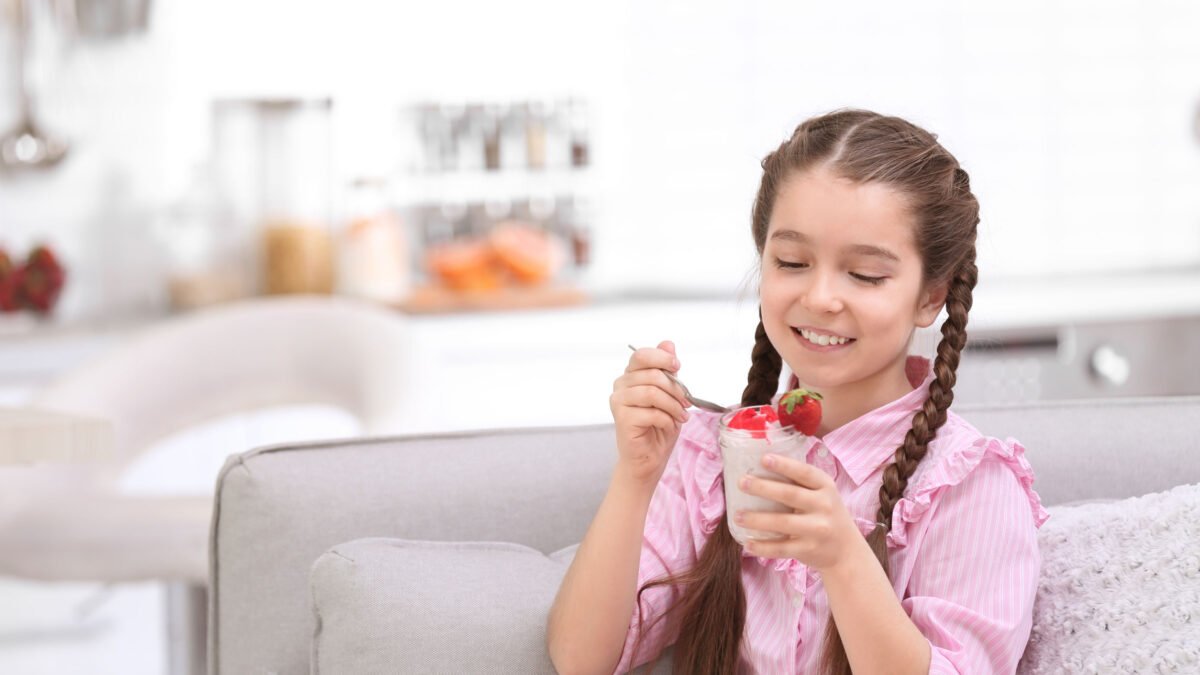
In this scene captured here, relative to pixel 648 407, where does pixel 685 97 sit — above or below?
above

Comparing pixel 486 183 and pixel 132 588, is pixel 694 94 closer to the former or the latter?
pixel 486 183

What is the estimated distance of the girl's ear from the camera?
4.31ft

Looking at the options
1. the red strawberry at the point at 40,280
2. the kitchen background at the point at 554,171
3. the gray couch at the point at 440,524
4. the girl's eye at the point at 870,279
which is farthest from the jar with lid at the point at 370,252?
the girl's eye at the point at 870,279

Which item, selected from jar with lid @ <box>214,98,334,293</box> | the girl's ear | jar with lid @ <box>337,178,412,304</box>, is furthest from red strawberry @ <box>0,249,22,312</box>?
the girl's ear

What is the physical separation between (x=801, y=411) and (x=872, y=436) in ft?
0.73

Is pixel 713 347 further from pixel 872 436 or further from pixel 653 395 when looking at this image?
pixel 653 395

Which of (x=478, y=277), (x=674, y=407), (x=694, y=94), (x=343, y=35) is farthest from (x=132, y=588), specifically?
(x=674, y=407)

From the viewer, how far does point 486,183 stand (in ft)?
12.5

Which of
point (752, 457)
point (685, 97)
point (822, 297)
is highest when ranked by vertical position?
point (685, 97)

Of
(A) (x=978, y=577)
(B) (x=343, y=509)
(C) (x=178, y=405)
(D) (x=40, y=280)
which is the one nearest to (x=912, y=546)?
(A) (x=978, y=577)

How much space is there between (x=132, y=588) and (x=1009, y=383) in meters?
2.17

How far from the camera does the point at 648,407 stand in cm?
123

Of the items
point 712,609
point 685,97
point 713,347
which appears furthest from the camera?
point 685,97

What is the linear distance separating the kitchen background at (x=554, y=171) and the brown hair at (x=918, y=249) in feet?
6.79
